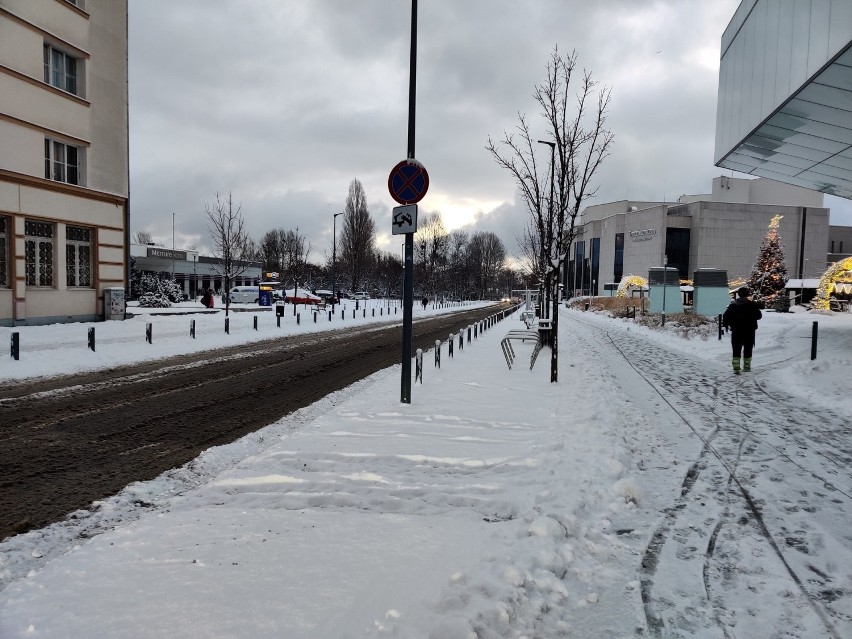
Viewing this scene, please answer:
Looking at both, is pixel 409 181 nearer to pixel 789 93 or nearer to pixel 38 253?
pixel 789 93

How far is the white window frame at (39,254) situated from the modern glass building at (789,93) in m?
23.5

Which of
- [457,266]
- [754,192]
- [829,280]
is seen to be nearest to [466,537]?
[829,280]

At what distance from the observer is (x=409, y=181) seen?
285 inches

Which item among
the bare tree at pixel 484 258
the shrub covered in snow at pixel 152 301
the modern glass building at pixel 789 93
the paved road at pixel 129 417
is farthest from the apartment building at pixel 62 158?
the bare tree at pixel 484 258

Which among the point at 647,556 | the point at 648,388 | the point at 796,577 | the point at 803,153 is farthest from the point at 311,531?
the point at 803,153

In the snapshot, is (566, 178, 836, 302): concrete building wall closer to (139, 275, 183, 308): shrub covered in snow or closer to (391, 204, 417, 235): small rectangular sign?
(139, 275, 183, 308): shrub covered in snow

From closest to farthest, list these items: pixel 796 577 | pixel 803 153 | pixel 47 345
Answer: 1. pixel 796 577
2. pixel 47 345
3. pixel 803 153

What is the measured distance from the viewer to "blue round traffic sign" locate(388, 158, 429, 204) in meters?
7.16

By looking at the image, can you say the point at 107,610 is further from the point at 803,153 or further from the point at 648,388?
the point at 803,153

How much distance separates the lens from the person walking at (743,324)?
1184 cm

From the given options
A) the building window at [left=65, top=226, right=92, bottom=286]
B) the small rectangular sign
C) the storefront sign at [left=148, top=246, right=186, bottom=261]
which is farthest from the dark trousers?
the storefront sign at [left=148, top=246, right=186, bottom=261]

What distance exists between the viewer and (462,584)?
2.96 metres

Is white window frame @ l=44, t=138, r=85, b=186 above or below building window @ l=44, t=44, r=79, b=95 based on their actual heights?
below

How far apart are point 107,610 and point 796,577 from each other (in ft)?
13.6
